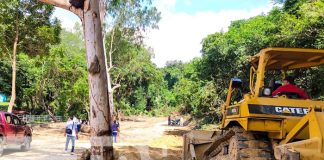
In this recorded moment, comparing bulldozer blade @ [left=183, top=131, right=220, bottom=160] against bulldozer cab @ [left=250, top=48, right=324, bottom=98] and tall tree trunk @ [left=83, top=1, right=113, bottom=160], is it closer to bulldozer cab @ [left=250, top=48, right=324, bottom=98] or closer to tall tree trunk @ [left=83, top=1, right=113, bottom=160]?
bulldozer cab @ [left=250, top=48, right=324, bottom=98]

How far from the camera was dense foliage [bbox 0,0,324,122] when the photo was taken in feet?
50.4

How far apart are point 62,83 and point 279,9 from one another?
24097 mm

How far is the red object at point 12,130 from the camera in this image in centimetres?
1516

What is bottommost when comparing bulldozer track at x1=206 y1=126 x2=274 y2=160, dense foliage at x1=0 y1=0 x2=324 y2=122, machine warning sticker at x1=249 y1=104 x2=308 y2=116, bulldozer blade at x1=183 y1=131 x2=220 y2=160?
bulldozer blade at x1=183 y1=131 x2=220 y2=160

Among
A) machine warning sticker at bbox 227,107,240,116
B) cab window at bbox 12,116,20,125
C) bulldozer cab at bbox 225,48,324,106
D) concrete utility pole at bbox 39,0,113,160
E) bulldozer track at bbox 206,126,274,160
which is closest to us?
bulldozer track at bbox 206,126,274,160

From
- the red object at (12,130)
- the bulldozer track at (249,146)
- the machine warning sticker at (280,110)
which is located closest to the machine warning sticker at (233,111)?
the bulldozer track at (249,146)

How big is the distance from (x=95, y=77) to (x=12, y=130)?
→ 10.9 metres

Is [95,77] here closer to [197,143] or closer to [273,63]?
[273,63]

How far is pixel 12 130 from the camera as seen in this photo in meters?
15.8

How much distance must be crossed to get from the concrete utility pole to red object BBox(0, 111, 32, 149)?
10030 millimetres

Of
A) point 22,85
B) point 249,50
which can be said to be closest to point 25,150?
point 249,50

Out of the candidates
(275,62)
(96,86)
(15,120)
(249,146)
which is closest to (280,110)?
(249,146)

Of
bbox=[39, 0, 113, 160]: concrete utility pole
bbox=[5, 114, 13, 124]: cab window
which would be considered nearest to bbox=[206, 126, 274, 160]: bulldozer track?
bbox=[39, 0, 113, 160]: concrete utility pole

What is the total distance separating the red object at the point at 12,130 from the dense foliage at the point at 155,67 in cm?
667
